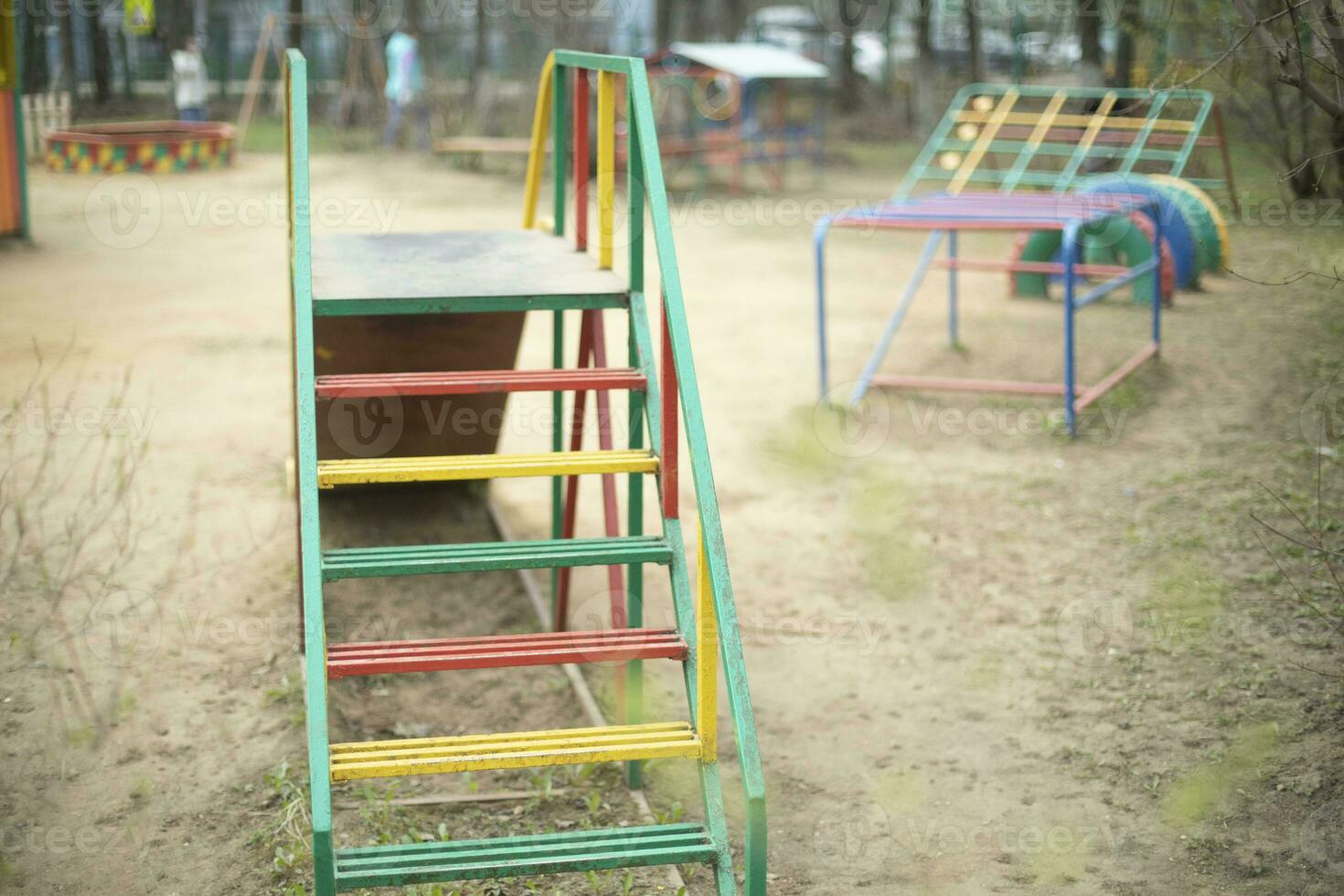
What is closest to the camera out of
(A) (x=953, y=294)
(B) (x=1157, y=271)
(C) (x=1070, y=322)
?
(C) (x=1070, y=322)

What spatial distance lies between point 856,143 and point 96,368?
49.3ft

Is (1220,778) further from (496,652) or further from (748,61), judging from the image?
(748,61)

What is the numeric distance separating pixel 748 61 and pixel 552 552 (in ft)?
40.3

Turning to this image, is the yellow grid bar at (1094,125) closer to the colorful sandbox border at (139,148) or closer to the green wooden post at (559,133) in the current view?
the green wooden post at (559,133)

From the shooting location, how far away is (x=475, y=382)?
124 inches

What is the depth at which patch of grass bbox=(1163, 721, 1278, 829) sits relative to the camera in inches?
129

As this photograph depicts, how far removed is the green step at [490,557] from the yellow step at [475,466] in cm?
16

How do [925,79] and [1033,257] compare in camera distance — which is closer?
[1033,257]

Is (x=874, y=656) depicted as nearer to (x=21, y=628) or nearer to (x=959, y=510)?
(x=959, y=510)

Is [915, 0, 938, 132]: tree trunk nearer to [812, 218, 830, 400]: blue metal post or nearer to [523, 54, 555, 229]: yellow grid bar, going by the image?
[812, 218, 830, 400]: blue metal post

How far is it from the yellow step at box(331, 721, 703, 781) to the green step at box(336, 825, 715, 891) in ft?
0.48

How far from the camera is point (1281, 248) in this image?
10.0m

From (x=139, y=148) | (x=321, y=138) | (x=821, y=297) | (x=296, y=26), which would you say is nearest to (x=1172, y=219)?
(x=821, y=297)

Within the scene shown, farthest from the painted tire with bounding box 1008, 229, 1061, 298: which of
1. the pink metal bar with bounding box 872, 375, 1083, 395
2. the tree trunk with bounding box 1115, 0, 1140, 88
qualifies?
the tree trunk with bounding box 1115, 0, 1140, 88
